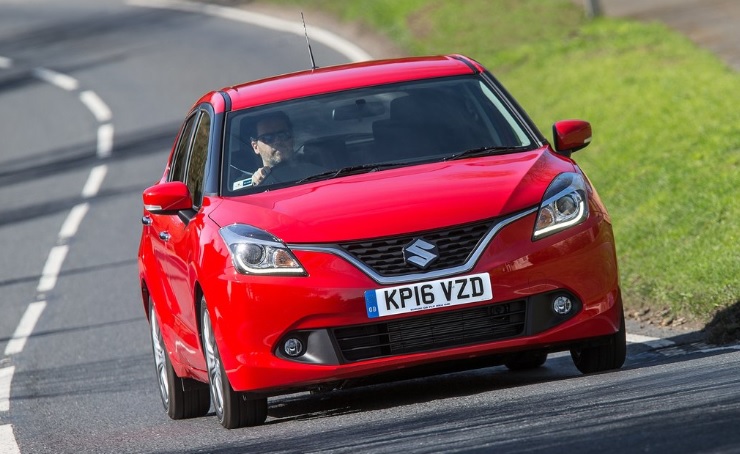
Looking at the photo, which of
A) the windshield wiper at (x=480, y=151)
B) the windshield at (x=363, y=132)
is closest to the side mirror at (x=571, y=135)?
the windshield at (x=363, y=132)

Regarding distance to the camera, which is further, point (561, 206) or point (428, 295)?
point (561, 206)

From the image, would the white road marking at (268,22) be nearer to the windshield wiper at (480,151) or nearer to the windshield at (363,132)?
the windshield at (363,132)

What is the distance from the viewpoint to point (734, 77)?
1853 centimetres

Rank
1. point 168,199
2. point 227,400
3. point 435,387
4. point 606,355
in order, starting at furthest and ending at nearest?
point 435,387, point 168,199, point 606,355, point 227,400

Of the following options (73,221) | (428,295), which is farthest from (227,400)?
(73,221)

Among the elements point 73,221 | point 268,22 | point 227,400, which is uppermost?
point 227,400

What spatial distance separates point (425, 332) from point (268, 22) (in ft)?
91.3

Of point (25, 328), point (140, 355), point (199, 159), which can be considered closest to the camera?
point (199, 159)

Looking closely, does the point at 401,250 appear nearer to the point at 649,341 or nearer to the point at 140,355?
the point at 649,341

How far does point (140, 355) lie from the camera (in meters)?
13.0

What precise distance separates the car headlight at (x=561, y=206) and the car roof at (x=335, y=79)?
4.91 feet

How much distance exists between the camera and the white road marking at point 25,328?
46.4 feet

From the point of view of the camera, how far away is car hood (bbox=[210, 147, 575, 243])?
7984mm

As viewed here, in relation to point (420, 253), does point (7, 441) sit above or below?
below
